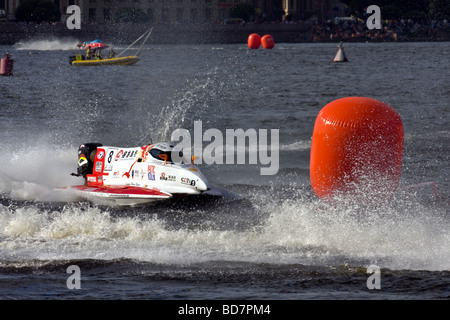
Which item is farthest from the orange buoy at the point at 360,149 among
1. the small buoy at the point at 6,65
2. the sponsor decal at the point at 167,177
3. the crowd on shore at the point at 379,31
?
the crowd on shore at the point at 379,31

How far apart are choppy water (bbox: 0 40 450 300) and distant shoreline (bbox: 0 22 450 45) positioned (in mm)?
56612

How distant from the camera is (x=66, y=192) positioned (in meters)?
15.4

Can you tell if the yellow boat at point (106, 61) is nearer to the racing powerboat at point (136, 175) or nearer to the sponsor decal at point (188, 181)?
the racing powerboat at point (136, 175)

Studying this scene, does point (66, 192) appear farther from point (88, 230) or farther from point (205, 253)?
point (205, 253)

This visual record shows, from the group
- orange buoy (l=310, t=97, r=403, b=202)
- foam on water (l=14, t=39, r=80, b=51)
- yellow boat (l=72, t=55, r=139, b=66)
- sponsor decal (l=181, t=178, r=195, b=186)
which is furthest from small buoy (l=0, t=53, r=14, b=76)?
foam on water (l=14, t=39, r=80, b=51)

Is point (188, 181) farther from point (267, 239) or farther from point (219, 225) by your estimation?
point (267, 239)

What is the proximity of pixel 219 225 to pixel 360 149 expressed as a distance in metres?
2.70

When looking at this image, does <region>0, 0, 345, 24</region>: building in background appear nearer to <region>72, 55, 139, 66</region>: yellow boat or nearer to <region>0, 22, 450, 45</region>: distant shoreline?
<region>0, 22, 450, 45</region>: distant shoreline

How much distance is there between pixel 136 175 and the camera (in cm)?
1454

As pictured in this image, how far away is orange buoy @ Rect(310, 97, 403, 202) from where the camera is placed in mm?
11539

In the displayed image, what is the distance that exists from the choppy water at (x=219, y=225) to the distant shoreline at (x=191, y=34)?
56612mm

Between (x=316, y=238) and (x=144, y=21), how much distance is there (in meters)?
79.5

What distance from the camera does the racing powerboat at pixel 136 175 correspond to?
547 inches

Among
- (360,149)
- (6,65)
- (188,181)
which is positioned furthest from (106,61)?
(360,149)
